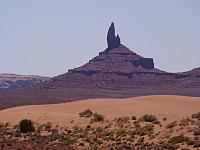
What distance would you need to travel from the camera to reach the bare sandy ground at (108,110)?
42.6m

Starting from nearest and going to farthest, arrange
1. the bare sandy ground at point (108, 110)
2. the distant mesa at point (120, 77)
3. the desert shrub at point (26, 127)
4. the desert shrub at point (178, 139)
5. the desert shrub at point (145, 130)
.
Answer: the desert shrub at point (178, 139) → the desert shrub at point (145, 130) → the desert shrub at point (26, 127) → the bare sandy ground at point (108, 110) → the distant mesa at point (120, 77)

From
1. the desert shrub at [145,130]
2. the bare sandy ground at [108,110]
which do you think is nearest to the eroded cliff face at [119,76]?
the bare sandy ground at [108,110]

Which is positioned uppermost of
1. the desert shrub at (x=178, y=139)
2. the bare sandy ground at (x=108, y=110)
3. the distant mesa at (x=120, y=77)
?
the distant mesa at (x=120, y=77)

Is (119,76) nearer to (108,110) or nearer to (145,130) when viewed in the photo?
(108,110)

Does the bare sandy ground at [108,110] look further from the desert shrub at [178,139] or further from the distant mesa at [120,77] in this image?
the distant mesa at [120,77]

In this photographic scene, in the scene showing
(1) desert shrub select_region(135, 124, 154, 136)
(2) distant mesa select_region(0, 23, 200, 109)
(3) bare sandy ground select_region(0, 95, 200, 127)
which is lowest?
(1) desert shrub select_region(135, 124, 154, 136)

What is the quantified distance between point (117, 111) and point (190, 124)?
62.3 feet

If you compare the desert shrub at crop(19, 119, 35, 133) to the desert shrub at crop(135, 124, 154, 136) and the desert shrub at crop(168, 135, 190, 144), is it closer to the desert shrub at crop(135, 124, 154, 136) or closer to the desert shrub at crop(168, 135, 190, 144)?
the desert shrub at crop(135, 124, 154, 136)

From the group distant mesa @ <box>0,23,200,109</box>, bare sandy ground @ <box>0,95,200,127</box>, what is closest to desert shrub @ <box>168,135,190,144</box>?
bare sandy ground @ <box>0,95,200,127</box>

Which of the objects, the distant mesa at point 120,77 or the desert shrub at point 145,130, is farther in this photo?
the distant mesa at point 120,77

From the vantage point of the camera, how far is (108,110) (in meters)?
50.3

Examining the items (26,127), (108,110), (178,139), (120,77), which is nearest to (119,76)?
(120,77)

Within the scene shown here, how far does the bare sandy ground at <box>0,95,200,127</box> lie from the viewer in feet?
140

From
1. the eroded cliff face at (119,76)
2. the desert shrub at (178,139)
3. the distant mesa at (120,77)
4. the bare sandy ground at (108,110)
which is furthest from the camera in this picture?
the eroded cliff face at (119,76)
